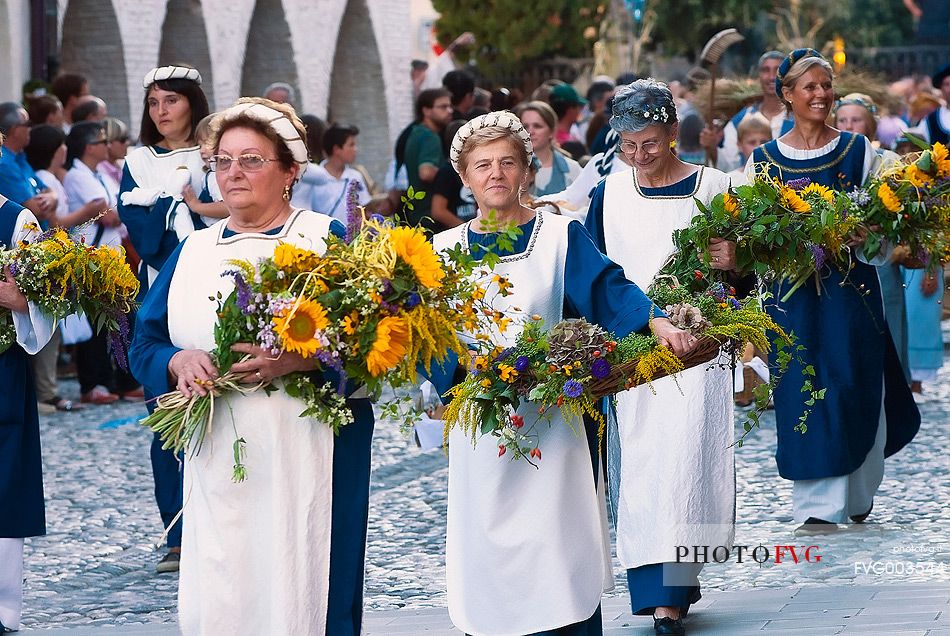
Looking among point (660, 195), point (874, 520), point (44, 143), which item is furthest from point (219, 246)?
point (44, 143)

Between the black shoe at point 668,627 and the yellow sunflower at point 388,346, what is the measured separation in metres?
1.98

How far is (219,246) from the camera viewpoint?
4812 millimetres

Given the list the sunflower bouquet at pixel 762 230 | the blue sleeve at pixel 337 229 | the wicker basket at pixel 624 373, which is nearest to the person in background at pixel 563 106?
the sunflower bouquet at pixel 762 230

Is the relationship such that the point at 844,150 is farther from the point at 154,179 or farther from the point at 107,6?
the point at 107,6

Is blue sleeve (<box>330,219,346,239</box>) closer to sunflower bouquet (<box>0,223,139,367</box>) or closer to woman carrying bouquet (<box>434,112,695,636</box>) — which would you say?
woman carrying bouquet (<box>434,112,695,636</box>)

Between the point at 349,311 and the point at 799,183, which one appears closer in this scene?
the point at 349,311

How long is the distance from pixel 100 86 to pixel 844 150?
44.1ft

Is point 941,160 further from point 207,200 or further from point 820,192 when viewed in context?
point 207,200

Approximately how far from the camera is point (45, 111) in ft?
43.3

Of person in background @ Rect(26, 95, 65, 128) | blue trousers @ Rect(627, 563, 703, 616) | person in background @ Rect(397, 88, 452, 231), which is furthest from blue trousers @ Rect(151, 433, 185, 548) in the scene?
person in background @ Rect(26, 95, 65, 128)

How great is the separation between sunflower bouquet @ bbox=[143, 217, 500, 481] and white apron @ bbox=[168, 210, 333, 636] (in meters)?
0.09

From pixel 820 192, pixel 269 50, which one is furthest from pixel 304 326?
pixel 269 50

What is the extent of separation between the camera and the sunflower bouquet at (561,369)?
459cm

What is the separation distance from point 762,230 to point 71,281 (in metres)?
2.57
